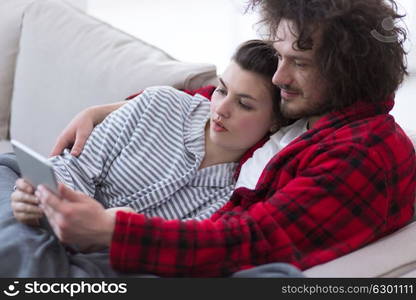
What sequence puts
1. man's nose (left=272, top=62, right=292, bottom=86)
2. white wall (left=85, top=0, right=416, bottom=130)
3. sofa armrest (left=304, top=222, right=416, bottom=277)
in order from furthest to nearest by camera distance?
white wall (left=85, top=0, right=416, bottom=130) < man's nose (left=272, top=62, right=292, bottom=86) < sofa armrest (left=304, top=222, right=416, bottom=277)

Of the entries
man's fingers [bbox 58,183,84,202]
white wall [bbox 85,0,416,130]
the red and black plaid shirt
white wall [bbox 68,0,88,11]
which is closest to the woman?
the red and black plaid shirt

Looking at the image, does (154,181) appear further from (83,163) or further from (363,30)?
(363,30)

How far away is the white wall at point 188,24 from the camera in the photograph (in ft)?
8.99

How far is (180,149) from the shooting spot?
5.18 ft

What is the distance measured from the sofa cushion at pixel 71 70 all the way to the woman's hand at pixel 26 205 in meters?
0.62

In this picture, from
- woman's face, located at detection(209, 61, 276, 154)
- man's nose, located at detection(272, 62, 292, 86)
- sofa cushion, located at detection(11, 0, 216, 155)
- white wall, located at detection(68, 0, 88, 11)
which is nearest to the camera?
man's nose, located at detection(272, 62, 292, 86)

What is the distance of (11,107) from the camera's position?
2.23m

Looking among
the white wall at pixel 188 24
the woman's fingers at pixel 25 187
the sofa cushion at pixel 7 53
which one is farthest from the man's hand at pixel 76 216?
the white wall at pixel 188 24

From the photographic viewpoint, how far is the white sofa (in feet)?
6.19

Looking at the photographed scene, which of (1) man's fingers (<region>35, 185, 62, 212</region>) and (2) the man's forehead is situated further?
(2) the man's forehead

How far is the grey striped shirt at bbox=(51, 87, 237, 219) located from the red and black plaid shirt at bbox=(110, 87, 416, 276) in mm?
229

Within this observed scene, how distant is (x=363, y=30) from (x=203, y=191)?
51 cm

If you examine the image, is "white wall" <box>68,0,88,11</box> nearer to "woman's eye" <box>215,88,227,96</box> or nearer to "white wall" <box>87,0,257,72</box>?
"white wall" <box>87,0,257,72</box>

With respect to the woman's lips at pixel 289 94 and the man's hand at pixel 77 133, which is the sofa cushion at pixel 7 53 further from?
the woman's lips at pixel 289 94
